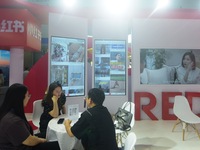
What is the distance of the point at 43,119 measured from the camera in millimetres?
3248

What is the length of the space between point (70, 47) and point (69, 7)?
6.37ft

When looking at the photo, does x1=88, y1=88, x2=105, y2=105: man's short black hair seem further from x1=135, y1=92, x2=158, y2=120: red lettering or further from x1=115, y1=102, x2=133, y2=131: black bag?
x1=135, y1=92, x2=158, y2=120: red lettering

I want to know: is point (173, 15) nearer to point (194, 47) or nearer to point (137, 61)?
point (194, 47)

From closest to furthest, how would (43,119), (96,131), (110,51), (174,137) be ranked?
(96,131), (43,119), (174,137), (110,51)

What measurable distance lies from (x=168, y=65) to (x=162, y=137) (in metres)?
2.27

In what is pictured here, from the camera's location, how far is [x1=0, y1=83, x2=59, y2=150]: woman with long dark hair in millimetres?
1999

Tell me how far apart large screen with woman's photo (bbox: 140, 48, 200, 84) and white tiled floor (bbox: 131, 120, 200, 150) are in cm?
120

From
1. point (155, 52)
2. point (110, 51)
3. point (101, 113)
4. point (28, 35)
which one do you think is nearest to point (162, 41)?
point (155, 52)

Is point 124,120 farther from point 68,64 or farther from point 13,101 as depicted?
point 68,64

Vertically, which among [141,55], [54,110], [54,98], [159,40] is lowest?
[54,110]

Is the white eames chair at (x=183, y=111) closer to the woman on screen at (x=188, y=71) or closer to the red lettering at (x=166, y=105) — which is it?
the red lettering at (x=166, y=105)

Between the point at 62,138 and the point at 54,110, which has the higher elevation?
the point at 54,110

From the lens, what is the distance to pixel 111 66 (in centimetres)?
614

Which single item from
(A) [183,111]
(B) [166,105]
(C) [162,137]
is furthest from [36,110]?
(B) [166,105]
